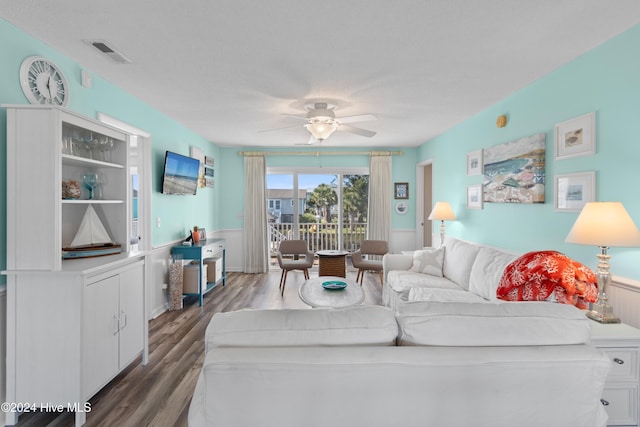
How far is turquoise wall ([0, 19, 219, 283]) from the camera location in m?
2.10

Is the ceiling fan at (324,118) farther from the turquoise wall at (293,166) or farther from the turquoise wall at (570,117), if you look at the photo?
the turquoise wall at (293,166)

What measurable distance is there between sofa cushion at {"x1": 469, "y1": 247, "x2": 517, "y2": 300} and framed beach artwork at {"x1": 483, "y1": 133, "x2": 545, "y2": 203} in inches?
22.9

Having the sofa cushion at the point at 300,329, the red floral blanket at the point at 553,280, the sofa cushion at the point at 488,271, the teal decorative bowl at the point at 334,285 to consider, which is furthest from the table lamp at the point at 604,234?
the teal decorative bowl at the point at 334,285

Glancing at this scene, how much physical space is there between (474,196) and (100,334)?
4098mm

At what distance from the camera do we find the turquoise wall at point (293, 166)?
6.55 metres

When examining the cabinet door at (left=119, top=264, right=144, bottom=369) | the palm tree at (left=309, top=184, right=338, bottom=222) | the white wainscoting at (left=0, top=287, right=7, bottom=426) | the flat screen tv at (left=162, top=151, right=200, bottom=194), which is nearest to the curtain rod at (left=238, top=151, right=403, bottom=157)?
the palm tree at (left=309, top=184, right=338, bottom=222)

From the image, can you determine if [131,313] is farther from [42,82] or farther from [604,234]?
[604,234]

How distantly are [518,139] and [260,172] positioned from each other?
173 inches

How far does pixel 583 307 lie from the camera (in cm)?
222

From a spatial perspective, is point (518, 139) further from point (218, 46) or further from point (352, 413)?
point (352, 413)

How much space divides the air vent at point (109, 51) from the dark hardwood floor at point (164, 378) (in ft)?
7.95

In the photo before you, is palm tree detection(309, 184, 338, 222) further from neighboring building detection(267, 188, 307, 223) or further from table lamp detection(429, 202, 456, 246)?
table lamp detection(429, 202, 456, 246)

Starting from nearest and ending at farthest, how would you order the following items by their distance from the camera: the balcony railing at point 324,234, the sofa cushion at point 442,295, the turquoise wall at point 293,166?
the sofa cushion at point 442,295 < the turquoise wall at point 293,166 < the balcony railing at point 324,234

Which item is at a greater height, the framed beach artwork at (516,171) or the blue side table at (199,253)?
the framed beach artwork at (516,171)
